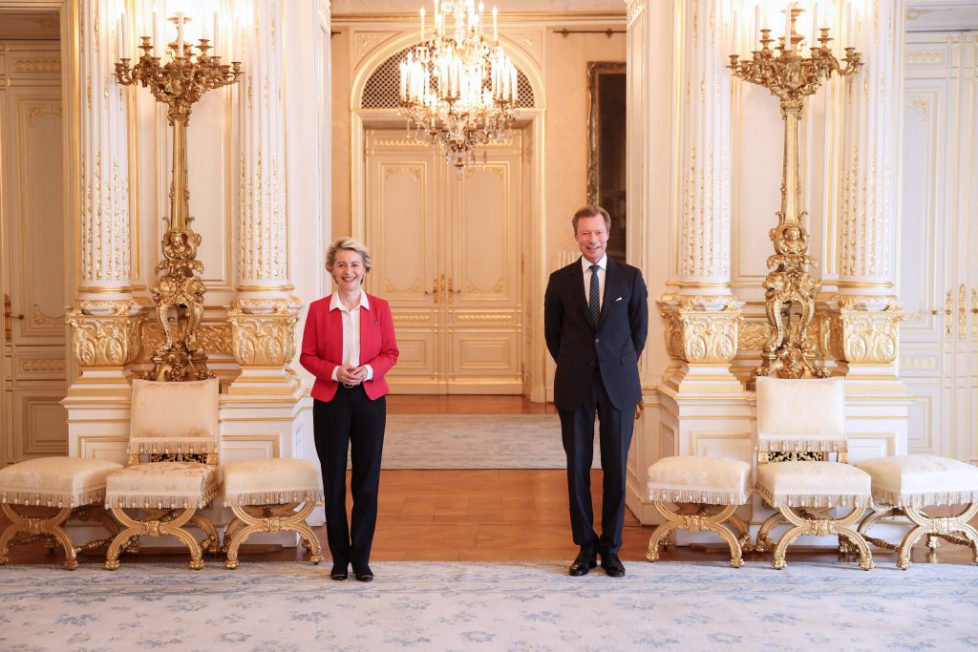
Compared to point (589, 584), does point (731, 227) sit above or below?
above

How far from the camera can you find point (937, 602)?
4758 mm

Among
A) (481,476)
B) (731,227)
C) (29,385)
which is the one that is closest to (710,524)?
(731,227)

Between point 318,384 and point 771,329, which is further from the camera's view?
point 771,329

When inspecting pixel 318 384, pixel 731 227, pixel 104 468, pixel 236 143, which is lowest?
pixel 104 468

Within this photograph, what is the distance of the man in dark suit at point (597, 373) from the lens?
512 cm

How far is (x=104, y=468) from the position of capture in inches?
213

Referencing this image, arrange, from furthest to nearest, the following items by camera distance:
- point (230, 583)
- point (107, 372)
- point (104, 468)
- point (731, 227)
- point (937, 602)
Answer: point (731, 227) < point (107, 372) < point (104, 468) < point (230, 583) < point (937, 602)

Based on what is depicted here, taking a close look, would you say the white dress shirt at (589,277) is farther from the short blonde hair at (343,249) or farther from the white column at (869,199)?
the white column at (869,199)

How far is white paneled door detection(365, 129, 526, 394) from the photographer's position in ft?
39.8

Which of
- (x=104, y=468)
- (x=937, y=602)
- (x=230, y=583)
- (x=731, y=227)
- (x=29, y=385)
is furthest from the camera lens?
(x=29, y=385)

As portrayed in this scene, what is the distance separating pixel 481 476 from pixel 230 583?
299cm

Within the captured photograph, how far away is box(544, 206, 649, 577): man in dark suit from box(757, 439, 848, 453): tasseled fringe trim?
79 cm

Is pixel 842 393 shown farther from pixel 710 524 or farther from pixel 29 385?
pixel 29 385

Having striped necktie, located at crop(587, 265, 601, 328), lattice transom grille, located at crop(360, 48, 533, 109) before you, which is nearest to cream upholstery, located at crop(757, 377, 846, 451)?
striped necktie, located at crop(587, 265, 601, 328)
